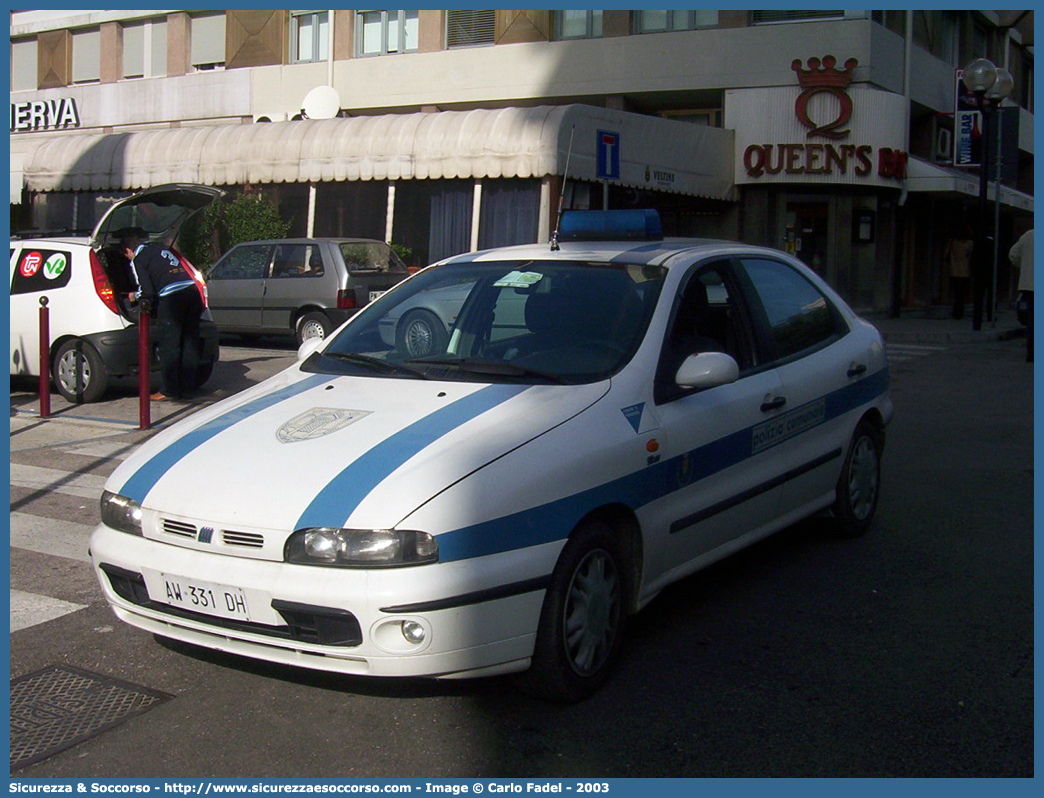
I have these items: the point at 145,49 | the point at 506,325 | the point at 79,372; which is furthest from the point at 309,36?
the point at 506,325

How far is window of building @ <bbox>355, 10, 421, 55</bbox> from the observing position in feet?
104

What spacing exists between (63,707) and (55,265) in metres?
8.12

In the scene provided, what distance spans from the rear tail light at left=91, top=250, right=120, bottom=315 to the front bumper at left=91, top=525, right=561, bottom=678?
7.71 metres

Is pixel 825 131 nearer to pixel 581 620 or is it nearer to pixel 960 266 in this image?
pixel 960 266

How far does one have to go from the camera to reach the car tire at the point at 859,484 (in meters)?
6.25

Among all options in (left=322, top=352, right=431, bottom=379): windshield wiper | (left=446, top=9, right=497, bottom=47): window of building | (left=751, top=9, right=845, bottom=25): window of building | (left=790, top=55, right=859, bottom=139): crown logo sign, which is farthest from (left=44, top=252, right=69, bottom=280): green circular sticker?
(left=446, top=9, right=497, bottom=47): window of building

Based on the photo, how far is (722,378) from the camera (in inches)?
185

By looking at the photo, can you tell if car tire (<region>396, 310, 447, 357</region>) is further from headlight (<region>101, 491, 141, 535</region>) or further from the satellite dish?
the satellite dish

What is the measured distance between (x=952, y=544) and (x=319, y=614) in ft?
12.9

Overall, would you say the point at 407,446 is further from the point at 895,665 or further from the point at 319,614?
the point at 895,665

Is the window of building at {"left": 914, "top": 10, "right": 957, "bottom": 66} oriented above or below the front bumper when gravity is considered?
above

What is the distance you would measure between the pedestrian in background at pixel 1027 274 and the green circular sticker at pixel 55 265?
480 inches

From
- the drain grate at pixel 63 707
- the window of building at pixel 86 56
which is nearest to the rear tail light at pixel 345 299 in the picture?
the drain grate at pixel 63 707
